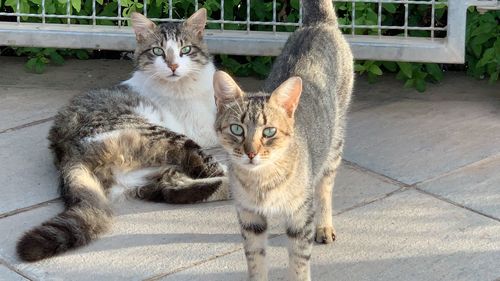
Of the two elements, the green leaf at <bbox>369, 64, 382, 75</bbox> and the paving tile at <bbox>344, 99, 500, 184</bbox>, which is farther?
the green leaf at <bbox>369, 64, 382, 75</bbox>

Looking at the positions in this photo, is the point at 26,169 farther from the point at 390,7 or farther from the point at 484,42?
the point at 484,42

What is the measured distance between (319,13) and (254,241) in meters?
1.69

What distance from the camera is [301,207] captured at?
194 inches

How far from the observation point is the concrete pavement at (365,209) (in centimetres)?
530

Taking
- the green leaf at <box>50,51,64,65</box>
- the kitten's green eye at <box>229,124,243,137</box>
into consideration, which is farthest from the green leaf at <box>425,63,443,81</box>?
the kitten's green eye at <box>229,124,243,137</box>

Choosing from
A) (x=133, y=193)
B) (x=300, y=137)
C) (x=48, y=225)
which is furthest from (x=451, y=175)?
(x=48, y=225)

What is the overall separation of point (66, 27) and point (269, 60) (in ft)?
5.23

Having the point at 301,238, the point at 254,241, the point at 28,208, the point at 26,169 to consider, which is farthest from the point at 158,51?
the point at 301,238

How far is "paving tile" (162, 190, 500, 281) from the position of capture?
5.21m

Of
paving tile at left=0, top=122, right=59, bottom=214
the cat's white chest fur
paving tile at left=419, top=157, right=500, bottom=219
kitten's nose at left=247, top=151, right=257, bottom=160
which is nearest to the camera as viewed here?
kitten's nose at left=247, top=151, right=257, bottom=160

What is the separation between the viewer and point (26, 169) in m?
6.51

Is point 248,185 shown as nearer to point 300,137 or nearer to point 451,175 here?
point 300,137

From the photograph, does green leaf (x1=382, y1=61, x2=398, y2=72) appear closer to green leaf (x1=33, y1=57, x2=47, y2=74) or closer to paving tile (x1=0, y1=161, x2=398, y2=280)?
paving tile (x1=0, y1=161, x2=398, y2=280)

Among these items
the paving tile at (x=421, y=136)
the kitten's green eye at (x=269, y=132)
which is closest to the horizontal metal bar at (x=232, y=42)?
the paving tile at (x=421, y=136)
